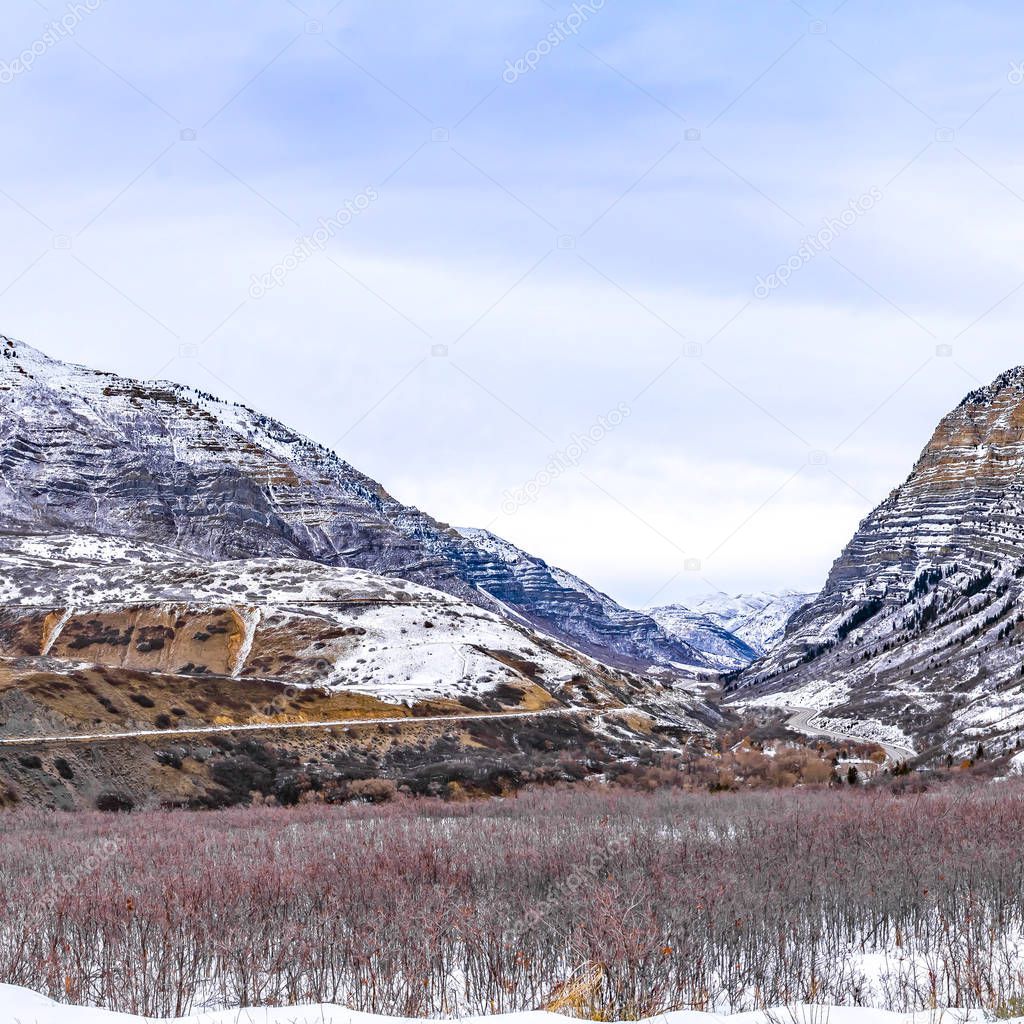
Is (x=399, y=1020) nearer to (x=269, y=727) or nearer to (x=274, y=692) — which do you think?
(x=269, y=727)

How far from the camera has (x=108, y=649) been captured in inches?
3816

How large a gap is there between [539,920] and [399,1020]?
4.04m

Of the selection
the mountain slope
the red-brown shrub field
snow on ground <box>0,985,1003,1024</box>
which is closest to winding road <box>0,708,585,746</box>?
the mountain slope

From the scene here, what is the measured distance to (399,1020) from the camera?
32.8ft

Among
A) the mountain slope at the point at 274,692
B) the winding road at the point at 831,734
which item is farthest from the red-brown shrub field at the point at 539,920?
the winding road at the point at 831,734

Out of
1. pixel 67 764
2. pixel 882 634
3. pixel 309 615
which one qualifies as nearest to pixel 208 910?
pixel 67 764

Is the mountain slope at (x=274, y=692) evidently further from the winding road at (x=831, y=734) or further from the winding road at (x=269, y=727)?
the winding road at (x=831, y=734)

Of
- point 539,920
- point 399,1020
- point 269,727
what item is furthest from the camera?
point 269,727

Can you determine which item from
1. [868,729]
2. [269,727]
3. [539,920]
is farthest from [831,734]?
[539,920]

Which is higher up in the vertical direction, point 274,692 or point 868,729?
point 868,729

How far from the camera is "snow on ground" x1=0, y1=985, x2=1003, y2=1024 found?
941 centimetres

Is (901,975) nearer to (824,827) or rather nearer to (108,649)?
(824,827)

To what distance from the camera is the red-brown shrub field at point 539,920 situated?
11.7 m

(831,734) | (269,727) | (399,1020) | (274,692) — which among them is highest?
(831,734)
